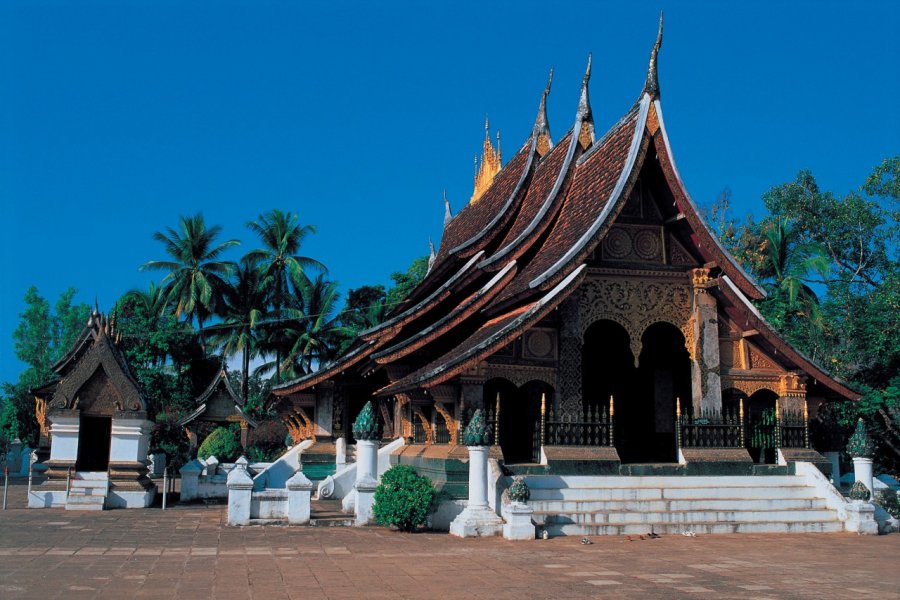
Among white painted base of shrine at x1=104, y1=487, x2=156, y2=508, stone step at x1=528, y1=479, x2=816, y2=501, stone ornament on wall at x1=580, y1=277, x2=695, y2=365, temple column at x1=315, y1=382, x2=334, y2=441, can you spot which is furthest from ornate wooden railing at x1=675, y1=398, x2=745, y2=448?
white painted base of shrine at x1=104, y1=487, x2=156, y2=508

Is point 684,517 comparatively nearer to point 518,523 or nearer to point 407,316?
point 518,523

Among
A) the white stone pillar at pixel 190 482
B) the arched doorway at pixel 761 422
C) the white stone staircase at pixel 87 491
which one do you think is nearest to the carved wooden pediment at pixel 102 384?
the white stone staircase at pixel 87 491

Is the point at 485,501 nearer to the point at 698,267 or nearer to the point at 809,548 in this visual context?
the point at 809,548

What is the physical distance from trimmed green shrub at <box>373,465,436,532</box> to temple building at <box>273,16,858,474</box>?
4.18 feet

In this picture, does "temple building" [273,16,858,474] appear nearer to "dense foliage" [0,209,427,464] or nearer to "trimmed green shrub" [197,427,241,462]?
"trimmed green shrub" [197,427,241,462]

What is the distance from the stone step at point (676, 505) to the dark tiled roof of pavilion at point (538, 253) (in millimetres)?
2154

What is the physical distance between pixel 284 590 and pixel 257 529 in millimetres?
4953

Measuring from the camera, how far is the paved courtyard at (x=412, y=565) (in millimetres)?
7160

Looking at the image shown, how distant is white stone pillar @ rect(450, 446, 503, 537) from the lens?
10992 mm

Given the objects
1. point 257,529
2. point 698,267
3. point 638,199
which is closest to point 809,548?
point 698,267

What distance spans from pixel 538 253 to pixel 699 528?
5.43m

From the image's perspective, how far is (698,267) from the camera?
45.4 feet

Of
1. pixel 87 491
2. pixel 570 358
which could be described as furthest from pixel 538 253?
pixel 87 491

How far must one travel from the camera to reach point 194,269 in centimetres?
3956
